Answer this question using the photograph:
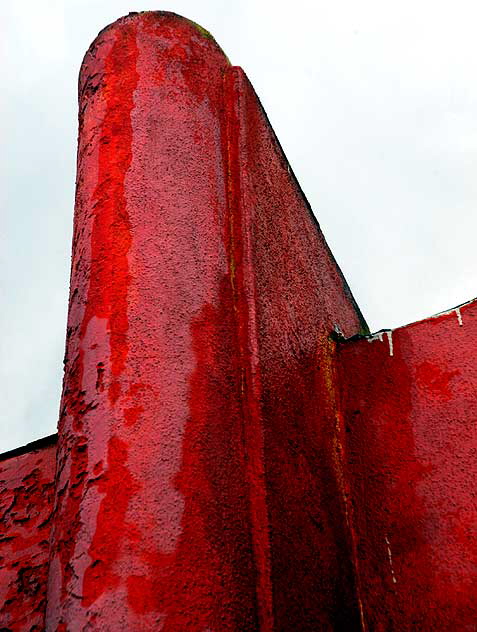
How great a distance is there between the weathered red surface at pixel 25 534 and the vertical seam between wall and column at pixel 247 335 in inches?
19.1

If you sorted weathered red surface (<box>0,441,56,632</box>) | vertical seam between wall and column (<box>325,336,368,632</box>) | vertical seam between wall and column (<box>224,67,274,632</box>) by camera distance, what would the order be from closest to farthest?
vertical seam between wall and column (<box>224,67,274,632</box>)
weathered red surface (<box>0,441,56,632</box>)
vertical seam between wall and column (<box>325,336,368,632</box>)

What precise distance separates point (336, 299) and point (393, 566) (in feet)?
3.20

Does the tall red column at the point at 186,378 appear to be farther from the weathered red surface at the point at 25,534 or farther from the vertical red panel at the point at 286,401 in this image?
the weathered red surface at the point at 25,534

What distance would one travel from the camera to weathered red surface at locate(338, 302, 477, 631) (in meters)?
1.36

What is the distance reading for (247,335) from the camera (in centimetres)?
133

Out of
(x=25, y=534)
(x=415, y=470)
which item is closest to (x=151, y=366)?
(x=25, y=534)

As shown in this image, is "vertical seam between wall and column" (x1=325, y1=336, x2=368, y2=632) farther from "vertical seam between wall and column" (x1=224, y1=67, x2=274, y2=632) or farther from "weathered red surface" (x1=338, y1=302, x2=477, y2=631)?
"vertical seam between wall and column" (x1=224, y1=67, x2=274, y2=632)

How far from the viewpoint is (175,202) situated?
4.65ft

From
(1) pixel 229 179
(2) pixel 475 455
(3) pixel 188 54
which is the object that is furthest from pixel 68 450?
(3) pixel 188 54

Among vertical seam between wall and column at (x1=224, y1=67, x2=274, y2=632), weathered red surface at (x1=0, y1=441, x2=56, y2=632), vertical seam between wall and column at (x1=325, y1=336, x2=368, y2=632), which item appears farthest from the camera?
vertical seam between wall and column at (x1=325, y1=336, x2=368, y2=632)

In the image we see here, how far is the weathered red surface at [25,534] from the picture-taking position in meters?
1.34

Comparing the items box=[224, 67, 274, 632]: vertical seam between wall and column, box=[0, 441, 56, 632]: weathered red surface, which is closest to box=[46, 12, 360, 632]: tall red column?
box=[224, 67, 274, 632]: vertical seam between wall and column

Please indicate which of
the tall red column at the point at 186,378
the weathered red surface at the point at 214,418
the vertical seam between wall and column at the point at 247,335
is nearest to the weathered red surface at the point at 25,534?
the weathered red surface at the point at 214,418

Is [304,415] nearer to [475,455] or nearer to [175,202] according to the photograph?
[475,455]
